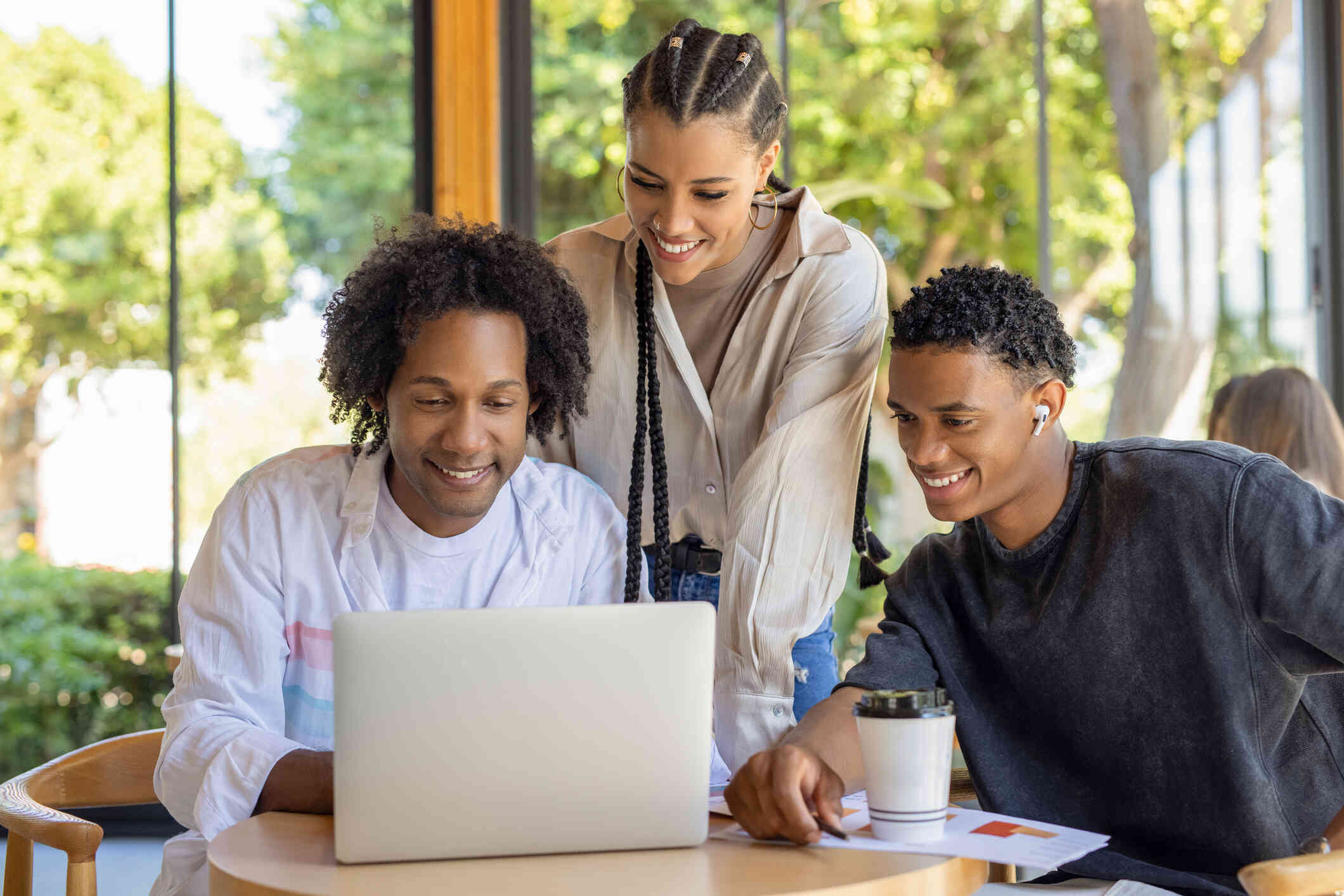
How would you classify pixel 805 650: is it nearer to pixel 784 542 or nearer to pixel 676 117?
pixel 784 542

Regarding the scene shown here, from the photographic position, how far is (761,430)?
6.00ft

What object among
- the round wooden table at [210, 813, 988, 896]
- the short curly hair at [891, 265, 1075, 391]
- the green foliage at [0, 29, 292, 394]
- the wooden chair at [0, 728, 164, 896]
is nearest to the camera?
the round wooden table at [210, 813, 988, 896]

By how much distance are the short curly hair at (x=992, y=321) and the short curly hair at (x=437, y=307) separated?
46 centimetres

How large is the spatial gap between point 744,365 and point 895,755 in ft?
2.39

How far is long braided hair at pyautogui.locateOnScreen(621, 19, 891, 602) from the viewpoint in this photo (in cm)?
170

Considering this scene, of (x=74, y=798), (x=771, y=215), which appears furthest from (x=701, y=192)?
(x=74, y=798)

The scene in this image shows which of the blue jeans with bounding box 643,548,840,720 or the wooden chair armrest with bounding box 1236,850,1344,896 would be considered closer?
the wooden chair armrest with bounding box 1236,850,1344,896

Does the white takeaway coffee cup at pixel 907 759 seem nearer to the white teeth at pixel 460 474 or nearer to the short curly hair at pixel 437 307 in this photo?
the white teeth at pixel 460 474

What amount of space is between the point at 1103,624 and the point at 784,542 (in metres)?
0.40

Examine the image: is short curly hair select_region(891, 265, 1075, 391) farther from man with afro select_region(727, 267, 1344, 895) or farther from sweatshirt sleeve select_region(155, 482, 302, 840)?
sweatshirt sleeve select_region(155, 482, 302, 840)

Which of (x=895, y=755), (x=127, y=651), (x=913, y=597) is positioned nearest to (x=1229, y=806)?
(x=913, y=597)

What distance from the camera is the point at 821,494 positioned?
162cm

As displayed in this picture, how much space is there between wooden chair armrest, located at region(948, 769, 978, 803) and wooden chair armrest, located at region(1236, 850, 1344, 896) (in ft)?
1.85

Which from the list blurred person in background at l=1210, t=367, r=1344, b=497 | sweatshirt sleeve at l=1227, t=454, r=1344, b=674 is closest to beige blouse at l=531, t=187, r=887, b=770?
sweatshirt sleeve at l=1227, t=454, r=1344, b=674
